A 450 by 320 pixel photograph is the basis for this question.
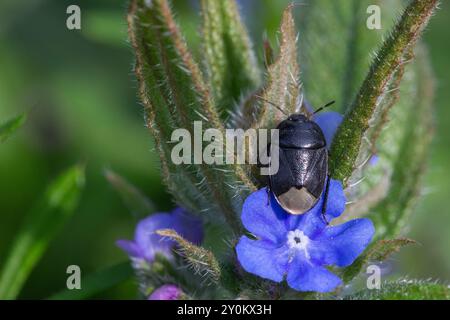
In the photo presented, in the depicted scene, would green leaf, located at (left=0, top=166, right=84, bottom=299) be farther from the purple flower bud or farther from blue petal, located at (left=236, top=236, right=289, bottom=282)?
blue petal, located at (left=236, top=236, right=289, bottom=282)

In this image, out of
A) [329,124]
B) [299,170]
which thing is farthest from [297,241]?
[329,124]

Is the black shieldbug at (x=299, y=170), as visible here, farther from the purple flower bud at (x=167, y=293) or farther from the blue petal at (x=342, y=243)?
the purple flower bud at (x=167, y=293)

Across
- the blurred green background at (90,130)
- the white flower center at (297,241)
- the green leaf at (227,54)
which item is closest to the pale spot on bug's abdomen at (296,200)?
the white flower center at (297,241)

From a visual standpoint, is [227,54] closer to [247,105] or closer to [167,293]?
[247,105]

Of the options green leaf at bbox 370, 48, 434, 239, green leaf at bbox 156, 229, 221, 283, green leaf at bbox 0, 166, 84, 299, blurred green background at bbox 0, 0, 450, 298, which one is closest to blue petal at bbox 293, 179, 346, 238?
green leaf at bbox 156, 229, 221, 283

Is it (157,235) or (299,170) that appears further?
(157,235)

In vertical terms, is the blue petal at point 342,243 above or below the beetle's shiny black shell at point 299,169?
below

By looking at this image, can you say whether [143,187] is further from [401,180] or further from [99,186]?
[401,180]
